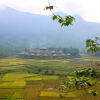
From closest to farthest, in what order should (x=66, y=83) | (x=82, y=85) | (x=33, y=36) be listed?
(x=82, y=85) → (x=66, y=83) → (x=33, y=36)

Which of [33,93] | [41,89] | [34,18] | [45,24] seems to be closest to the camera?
[33,93]

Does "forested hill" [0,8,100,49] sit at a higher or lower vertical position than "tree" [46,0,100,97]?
higher

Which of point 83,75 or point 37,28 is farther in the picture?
point 37,28

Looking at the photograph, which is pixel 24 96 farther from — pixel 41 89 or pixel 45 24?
pixel 45 24

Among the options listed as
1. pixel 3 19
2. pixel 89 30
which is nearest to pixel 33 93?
pixel 89 30

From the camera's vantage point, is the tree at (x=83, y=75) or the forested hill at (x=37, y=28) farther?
the forested hill at (x=37, y=28)

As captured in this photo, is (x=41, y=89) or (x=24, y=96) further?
(x=41, y=89)

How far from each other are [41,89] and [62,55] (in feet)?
51.6

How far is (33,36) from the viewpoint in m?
69.9

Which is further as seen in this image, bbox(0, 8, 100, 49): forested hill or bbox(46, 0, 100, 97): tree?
bbox(0, 8, 100, 49): forested hill

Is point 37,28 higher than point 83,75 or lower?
higher

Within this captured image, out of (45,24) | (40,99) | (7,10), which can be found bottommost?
(40,99)

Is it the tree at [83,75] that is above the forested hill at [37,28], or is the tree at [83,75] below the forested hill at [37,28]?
below

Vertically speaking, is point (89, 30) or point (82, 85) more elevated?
point (89, 30)
